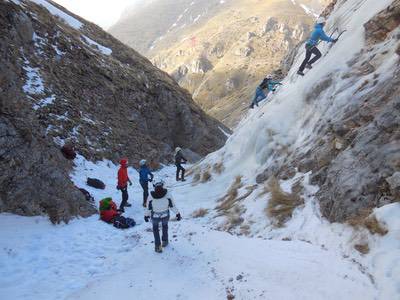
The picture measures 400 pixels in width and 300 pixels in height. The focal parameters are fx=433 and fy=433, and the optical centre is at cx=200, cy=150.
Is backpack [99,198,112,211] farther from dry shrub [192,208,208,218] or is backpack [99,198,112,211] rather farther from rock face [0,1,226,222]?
dry shrub [192,208,208,218]

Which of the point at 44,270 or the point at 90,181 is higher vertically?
the point at 90,181

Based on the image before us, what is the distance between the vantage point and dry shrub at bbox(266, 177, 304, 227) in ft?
39.2

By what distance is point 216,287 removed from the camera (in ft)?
31.3

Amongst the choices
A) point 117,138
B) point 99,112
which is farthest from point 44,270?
point 99,112

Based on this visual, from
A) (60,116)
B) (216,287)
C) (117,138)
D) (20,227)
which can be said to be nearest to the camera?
(216,287)

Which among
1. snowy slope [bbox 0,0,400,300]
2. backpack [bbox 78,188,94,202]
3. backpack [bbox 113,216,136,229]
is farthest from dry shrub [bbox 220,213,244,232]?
backpack [bbox 78,188,94,202]

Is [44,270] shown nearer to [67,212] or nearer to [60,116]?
[67,212]

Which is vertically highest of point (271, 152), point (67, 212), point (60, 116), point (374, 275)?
point (60, 116)

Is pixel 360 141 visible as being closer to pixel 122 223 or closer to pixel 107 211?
pixel 122 223

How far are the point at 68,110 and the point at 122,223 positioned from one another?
14177 millimetres

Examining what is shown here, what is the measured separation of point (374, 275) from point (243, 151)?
11.7 m

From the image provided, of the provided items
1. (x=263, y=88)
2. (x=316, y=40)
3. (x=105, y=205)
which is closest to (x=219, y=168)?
(x=105, y=205)

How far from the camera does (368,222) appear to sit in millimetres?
8969

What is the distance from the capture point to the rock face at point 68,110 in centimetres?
1423
